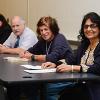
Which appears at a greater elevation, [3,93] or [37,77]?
[37,77]

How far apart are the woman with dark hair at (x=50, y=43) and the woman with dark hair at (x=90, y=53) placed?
1.02ft

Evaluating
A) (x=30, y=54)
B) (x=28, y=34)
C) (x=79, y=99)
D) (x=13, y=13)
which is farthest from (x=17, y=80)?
(x=13, y=13)

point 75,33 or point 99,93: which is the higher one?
point 75,33

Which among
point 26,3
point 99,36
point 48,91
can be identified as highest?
point 26,3

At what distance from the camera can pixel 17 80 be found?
Answer: 245 cm

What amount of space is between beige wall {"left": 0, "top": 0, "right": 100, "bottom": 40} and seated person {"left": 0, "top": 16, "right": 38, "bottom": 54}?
27.6 inches

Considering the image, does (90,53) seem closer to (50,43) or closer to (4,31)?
(50,43)

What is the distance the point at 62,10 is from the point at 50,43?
1.59 metres

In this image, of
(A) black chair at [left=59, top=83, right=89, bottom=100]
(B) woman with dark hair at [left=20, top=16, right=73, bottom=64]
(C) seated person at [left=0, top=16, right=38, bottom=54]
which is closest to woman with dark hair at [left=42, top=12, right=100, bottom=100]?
(A) black chair at [left=59, top=83, right=89, bottom=100]

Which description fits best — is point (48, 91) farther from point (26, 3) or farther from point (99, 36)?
point (26, 3)

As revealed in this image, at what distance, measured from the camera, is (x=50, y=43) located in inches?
153

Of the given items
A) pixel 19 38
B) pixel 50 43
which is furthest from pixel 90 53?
pixel 19 38

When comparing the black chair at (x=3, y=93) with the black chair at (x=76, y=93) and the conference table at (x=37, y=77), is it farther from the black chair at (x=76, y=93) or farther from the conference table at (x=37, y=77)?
the black chair at (x=76, y=93)

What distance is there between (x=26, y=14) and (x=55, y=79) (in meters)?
4.18
